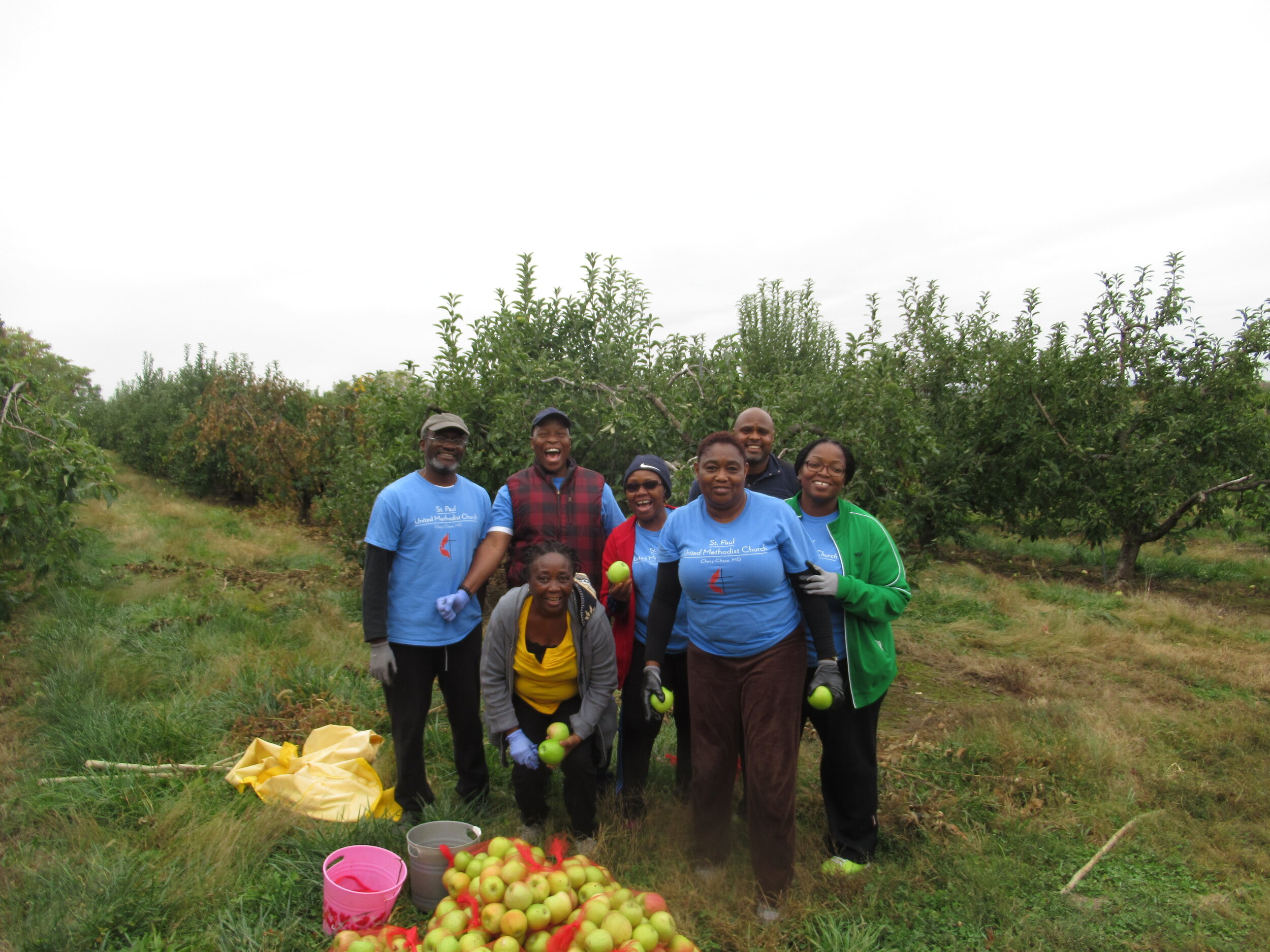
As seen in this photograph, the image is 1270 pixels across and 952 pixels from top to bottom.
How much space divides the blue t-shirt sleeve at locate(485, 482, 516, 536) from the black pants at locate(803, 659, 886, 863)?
1.58 meters

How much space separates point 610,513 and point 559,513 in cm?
31

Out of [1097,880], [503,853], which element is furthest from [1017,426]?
[503,853]

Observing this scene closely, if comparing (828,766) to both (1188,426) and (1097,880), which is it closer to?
(1097,880)

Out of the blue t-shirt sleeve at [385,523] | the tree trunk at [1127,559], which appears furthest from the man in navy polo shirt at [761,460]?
the tree trunk at [1127,559]

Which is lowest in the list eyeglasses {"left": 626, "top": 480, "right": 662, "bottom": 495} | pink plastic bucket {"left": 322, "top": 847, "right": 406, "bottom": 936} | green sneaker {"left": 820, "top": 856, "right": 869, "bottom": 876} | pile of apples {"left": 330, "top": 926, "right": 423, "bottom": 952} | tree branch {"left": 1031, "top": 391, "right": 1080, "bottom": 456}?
green sneaker {"left": 820, "top": 856, "right": 869, "bottom": 876}

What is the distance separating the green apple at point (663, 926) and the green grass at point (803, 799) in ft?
2.11

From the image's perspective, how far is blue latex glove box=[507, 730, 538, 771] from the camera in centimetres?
318

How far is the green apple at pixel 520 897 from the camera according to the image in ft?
7.76

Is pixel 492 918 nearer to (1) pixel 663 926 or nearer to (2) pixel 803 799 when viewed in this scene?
(1) pixel 663 926

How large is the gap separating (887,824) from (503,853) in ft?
6.65

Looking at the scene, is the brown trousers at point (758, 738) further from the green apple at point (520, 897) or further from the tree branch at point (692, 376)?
the tree branch at point (692, 376)

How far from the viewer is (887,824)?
12.0ft

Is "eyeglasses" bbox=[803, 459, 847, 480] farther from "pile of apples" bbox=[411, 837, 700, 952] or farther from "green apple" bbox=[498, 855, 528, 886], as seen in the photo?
"green apple" bbox=[498, 855, 528, 886]

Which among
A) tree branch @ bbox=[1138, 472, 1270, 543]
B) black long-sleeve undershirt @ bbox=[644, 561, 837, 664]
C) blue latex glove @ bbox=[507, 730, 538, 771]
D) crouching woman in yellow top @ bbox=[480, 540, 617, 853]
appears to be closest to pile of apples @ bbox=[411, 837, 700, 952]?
blue latex glove @ bbox=[507, 730, 538, 771]
